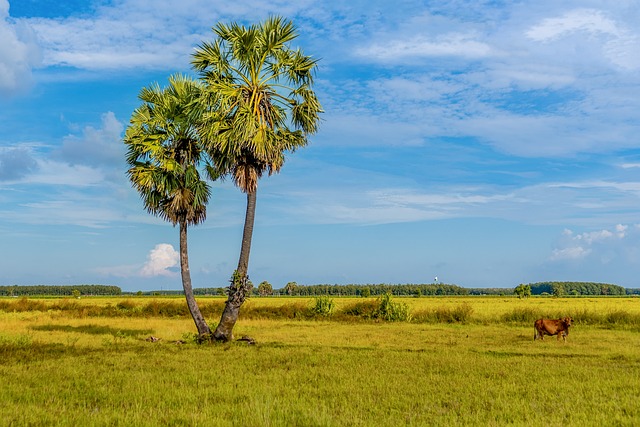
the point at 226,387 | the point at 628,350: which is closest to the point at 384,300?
the point at 628,350

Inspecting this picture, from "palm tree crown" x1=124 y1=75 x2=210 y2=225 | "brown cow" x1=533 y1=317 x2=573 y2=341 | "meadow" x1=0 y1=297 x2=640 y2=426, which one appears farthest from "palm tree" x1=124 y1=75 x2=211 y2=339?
"brown cow" x1=533 y1=317 x2=573 y2=341

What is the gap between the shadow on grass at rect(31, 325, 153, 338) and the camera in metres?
27.9

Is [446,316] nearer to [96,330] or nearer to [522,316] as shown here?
[522,316]

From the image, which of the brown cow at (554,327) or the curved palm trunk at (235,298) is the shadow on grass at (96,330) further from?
the brown cow at (554,327)

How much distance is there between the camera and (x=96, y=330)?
29.7 m

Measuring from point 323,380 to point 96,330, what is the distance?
66.6ft

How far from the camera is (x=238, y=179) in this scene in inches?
950

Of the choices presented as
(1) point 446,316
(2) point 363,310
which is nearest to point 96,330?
(2) point 363,310

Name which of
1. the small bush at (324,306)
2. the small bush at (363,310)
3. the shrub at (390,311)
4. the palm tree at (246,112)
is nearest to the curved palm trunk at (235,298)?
the palm tree at (246,112)

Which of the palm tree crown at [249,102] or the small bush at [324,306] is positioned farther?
the small bush at [324,306]

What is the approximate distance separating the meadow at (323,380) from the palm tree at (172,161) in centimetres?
568

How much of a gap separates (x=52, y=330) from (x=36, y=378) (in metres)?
17.0

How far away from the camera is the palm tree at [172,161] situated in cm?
2617

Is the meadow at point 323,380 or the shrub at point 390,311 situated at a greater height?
the shrub at point 390,311
